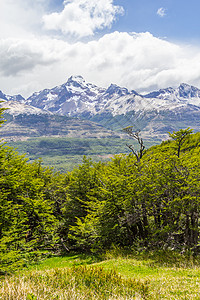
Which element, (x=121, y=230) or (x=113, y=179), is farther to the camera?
(x=121, y=230)

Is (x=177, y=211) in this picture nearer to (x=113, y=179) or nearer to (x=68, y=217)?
(x=113, y=179)

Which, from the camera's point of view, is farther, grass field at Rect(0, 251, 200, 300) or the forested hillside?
the forested hillside

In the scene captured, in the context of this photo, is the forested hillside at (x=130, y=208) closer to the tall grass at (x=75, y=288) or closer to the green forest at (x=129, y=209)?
the green forest at (x=129, y=209)

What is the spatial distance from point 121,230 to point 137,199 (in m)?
5.44

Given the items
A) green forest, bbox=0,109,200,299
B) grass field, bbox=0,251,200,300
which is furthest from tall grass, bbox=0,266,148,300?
green forest, bbox=0,109,200,299

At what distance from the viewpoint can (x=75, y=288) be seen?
19.9ft

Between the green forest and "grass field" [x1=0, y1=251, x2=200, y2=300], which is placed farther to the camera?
the green forest

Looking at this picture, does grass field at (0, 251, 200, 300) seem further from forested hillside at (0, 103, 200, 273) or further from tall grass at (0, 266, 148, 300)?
forested hillside at (0, 103, 200, 273)

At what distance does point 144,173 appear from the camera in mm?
21109

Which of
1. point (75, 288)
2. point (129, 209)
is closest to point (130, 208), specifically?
point (129, 209)

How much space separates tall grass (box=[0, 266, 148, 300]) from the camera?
16.7 ft

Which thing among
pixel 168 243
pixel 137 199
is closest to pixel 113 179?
pixel 137 199

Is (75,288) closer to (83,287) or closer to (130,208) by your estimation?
(83,287)

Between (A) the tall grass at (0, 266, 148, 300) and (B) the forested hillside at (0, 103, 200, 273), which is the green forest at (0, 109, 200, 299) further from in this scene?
(A) the tall grass at (0, 266, 148, 300)
